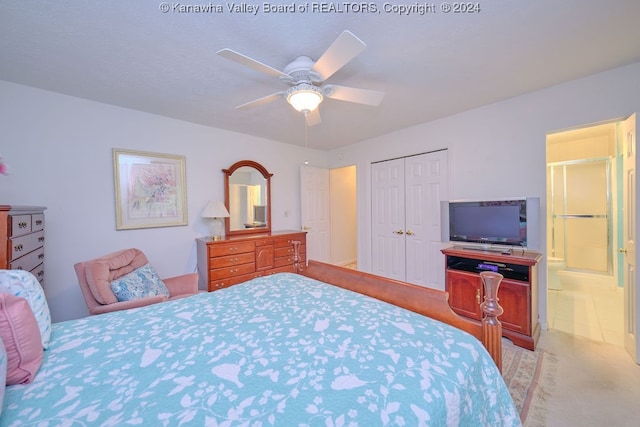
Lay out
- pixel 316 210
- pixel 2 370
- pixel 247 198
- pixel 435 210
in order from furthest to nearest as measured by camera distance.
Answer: pixel 316 210 < pixel 247 198 < pixel 435 210 < pixel 2 370

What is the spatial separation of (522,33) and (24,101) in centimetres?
408

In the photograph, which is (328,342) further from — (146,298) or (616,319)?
(616,319)

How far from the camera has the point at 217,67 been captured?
1.97 metres

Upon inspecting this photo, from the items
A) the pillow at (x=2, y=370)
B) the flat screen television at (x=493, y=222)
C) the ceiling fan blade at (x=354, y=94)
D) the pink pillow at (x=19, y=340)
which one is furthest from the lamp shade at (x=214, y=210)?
the flat screen television at (x=493, y=222)

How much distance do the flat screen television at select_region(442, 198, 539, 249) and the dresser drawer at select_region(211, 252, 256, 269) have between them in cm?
246

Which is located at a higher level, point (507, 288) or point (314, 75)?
point (314, 75)

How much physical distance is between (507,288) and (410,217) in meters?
1.53

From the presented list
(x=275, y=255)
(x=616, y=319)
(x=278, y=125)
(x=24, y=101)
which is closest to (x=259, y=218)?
(x=275, y=255)

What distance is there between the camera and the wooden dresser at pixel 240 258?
300cm

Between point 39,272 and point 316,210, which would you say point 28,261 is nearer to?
point 39,272

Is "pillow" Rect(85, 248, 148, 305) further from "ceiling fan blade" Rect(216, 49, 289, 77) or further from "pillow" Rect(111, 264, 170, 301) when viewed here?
"ceiling fan blade" Rect(216, 49, 289, 77)

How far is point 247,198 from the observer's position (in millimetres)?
3787

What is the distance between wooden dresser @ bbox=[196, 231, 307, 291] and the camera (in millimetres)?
3000

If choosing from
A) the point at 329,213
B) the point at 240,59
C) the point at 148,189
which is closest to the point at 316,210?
the point at 329,213
